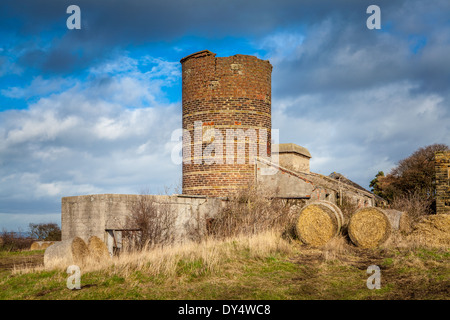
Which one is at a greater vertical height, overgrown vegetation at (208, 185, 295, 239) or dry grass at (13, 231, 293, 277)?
overgrown vegetation at (208, 185, 295, 239)

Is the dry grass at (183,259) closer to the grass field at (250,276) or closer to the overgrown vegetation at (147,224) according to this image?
the grass field at (250,276)

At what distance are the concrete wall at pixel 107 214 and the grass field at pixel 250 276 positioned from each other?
4175mm

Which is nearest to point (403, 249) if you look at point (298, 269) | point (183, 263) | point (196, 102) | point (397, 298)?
point (298, 269)

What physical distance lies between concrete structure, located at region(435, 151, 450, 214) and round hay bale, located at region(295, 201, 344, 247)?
8272mm

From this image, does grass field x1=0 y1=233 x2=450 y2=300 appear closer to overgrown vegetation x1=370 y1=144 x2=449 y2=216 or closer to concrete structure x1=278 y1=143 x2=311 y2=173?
concrete structure x1=278 y1=143 x2=311 y2=173

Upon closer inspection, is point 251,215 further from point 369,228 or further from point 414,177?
point 414,177

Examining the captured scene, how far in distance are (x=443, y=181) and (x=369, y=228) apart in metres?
8.72

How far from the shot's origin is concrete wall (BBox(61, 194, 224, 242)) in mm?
16172

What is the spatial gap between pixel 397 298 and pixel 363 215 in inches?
270

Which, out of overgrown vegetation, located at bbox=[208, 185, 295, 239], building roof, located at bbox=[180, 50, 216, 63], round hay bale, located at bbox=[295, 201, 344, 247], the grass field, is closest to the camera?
the grass field

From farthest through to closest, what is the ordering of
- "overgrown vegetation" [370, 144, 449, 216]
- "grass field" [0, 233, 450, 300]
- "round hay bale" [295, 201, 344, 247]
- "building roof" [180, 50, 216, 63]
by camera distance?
"overgrown vegetation" [370, 144, 449, 216] → "building roof" [180, 50, 216, 63] → "round hay bale" [295, 201, 344, 247] → "grass field" [0, 233, 450, 300]

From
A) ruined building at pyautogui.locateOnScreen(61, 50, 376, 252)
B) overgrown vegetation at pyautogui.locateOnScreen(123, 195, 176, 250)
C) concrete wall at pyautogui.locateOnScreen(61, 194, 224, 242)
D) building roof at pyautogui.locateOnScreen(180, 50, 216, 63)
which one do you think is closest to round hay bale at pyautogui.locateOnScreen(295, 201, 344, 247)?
ruined building at pyautogui.locateOnScreen(61, 50, 376, 252)

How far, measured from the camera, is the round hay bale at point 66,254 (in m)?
12.7
